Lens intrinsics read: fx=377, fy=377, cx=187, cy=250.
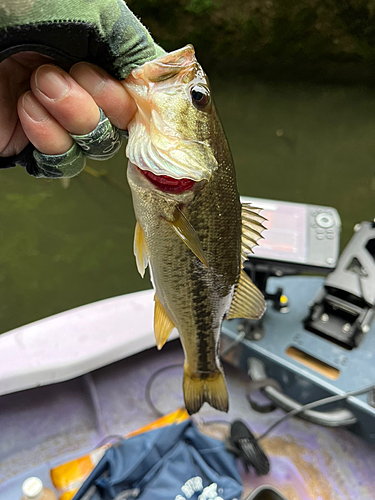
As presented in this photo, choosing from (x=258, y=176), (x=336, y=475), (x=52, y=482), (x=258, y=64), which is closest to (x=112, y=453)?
(x=52, y=482)

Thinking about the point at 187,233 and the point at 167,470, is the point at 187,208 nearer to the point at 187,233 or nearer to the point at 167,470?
the point at 187,233

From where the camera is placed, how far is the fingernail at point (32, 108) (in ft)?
2.56

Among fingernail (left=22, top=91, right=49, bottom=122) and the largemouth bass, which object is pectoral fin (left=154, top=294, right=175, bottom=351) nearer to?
the largemouth bass

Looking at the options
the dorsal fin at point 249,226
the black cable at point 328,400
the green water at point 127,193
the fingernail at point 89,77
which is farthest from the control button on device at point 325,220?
the green water at point 127,193

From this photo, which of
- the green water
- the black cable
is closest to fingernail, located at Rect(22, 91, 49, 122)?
the black cable

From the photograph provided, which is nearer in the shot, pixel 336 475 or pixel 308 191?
pixel 336 475

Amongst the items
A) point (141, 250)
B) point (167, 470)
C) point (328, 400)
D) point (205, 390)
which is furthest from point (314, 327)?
point (141, 250)

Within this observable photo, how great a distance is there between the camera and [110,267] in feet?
13.8

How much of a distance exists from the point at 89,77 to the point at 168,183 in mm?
285

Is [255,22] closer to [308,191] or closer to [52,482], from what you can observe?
[308,191]

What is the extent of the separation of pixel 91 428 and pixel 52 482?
0.33m

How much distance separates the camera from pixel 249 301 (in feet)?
3.92

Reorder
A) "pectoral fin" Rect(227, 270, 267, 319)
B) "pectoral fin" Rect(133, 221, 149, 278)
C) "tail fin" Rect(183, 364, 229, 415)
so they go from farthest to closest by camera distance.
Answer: "tail fin" Rect(183, 364, 229, 415), "pectoral fin" Rect(227, 270, 267, 319), "pectoral fin" Rect(133, 221, 149, 278)

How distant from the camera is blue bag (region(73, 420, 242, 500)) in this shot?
5.26 feet
